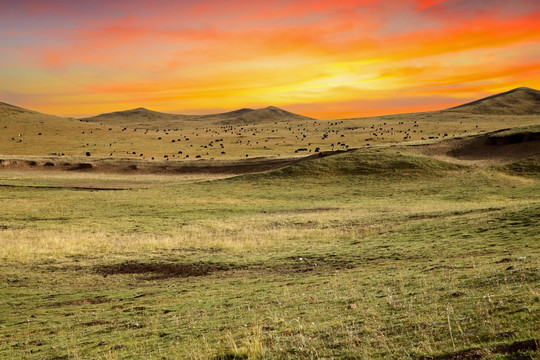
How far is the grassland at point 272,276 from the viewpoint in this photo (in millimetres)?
9594

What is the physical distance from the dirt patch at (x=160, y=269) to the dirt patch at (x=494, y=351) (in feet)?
51.2

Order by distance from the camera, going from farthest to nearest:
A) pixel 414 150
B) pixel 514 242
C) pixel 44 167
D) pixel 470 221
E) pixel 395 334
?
pixel 44 167
pixel 414 150
pixel 470 221
pixel 514 242
pixel 395 334

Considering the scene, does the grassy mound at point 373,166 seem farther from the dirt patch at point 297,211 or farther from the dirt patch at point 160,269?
the dirt patch at point 160,269

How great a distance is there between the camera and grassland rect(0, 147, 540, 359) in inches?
378

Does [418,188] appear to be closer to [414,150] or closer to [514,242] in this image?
[414,150]

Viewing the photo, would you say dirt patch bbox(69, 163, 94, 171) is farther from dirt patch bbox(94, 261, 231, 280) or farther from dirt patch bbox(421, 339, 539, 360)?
dirt patch bbox(421, 339, 539, 360)

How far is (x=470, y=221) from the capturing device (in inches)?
1096

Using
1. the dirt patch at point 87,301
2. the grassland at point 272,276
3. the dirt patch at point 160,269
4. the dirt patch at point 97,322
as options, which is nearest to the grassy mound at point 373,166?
the grassland at point 272,276

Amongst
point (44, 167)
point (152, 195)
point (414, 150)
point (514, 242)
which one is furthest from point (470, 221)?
point (44, 167)

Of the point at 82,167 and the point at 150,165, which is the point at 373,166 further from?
the point at 82,167

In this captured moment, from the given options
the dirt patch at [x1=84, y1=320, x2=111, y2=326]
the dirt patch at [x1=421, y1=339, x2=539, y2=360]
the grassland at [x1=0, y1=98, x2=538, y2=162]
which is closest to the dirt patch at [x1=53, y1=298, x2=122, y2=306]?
the dirt patch at [x1=84, y1=320, x2=111, y2=326]

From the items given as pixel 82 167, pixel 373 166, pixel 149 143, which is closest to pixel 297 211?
pixel 373 166

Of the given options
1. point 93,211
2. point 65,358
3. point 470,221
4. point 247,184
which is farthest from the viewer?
point 247,184

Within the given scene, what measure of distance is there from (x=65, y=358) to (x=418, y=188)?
46.1m
